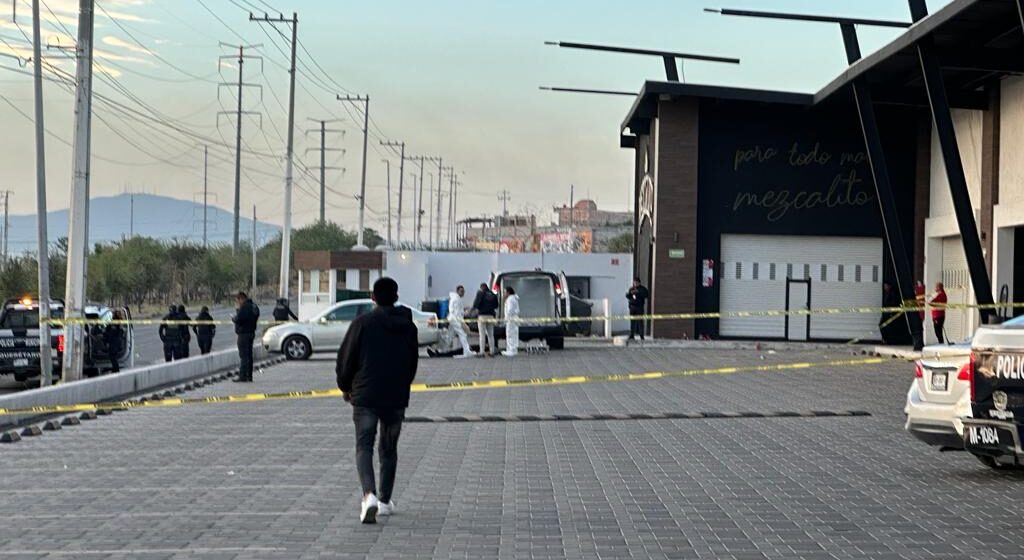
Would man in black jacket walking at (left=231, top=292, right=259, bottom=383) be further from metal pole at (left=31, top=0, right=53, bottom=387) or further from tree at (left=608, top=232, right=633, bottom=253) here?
tree at (left=608, top=232, right=633, bottom=253)

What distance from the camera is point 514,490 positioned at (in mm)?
11742

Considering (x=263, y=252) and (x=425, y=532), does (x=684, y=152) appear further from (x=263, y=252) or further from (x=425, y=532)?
(x=263, y=252)

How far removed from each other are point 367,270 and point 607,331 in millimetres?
19063

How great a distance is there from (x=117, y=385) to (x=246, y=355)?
3.40 metres

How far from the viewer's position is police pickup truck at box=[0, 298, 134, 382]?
27.2m

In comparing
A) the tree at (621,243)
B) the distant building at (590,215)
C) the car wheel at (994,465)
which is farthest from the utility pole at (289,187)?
the distant building at (590,215)

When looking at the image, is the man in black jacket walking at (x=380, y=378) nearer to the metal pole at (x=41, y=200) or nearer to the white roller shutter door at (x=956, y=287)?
the metal pole at (x=41, y=200)

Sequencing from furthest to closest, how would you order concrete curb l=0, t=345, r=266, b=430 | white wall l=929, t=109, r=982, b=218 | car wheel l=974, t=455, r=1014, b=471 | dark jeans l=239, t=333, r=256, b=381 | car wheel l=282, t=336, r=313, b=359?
1. white wall l=929, t=109, r=982, b=218
2. car wheel l=282, t=336, r=313, b=359
3. dark jeans l=239, t=333, r=256, b=381
4. concrete curb l=0, t=345, r=266, b=430
5. car wheel l=974, t=455, r=1014, b=471

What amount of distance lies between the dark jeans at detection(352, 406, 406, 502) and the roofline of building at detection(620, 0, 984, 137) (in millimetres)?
21329

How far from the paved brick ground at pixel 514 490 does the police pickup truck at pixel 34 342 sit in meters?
8.75

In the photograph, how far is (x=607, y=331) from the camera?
49.2 meters

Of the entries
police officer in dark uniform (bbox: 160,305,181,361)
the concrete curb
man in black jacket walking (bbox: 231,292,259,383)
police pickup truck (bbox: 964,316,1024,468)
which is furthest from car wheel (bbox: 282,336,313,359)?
police pickup truck (bbox: 964,316,1024,468)

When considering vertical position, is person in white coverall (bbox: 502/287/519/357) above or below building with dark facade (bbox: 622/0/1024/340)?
below

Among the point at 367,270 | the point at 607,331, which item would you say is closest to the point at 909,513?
the point at 607,331
